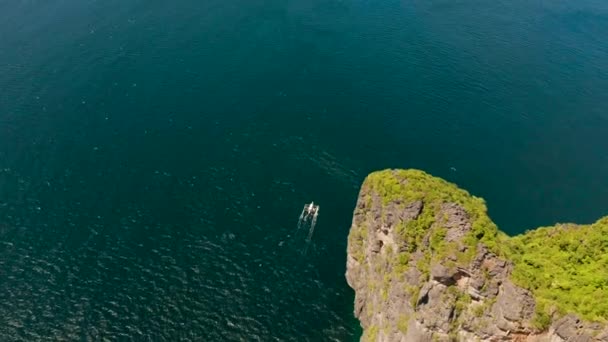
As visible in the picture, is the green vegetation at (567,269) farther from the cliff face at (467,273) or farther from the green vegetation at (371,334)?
the green vegetation at (371,334)

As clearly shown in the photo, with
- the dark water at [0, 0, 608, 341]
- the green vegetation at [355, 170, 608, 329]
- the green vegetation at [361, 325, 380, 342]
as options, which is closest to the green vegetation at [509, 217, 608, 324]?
the green vegetation at [355, 170, 608, 329]

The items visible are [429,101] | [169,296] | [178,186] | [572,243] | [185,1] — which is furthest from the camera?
[185,1]

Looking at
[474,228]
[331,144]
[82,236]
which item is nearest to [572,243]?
[474,228]

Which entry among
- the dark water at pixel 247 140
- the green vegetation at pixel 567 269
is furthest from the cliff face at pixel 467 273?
the dark water at pixel 247 140

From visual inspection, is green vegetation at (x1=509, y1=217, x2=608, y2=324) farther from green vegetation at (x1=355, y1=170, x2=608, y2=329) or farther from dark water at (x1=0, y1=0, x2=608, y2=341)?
dark water at (x1=0, y1=0, x2=608, y2=341)

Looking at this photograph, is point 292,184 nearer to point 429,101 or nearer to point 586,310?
point 429,101
